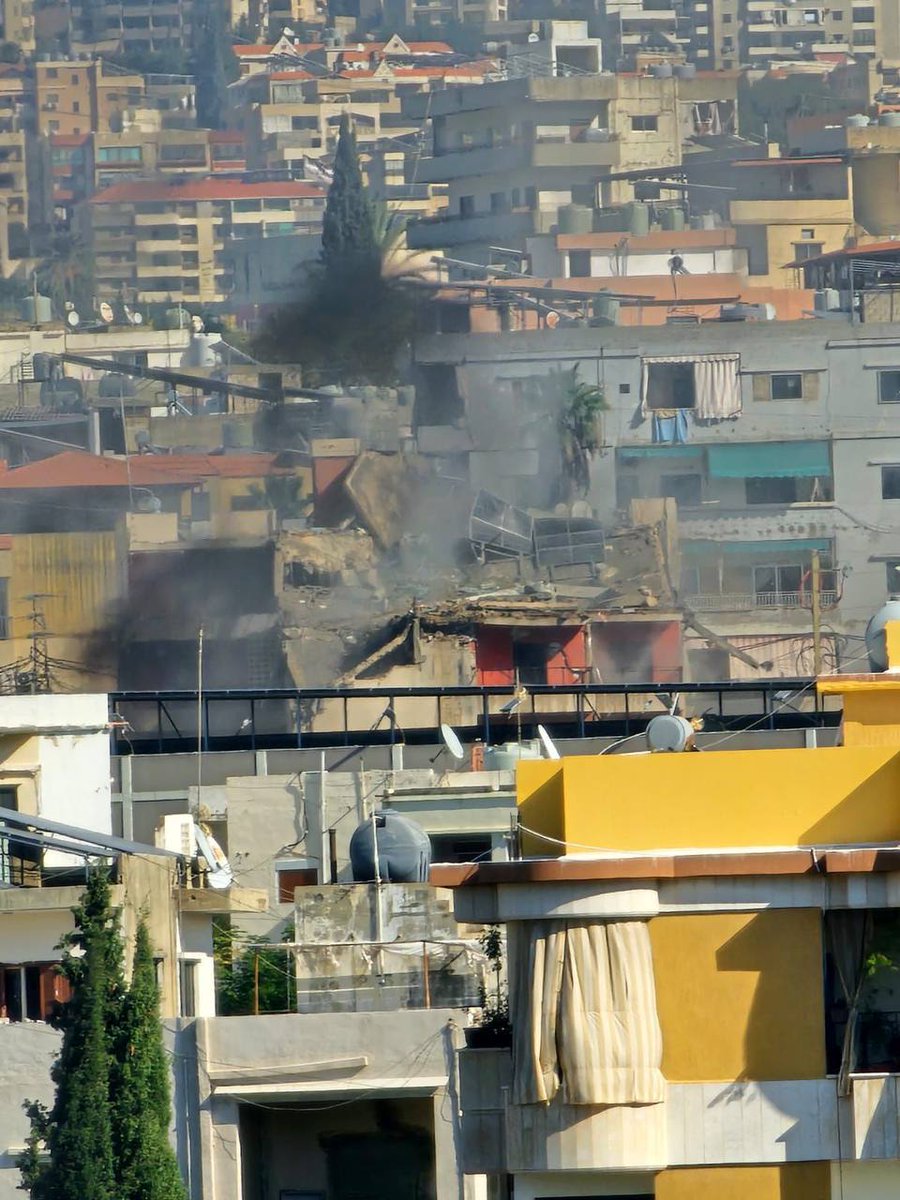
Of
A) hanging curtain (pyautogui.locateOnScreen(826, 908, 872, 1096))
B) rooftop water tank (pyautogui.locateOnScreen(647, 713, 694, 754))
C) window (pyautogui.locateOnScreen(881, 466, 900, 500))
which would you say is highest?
hanging curtain (pyautogui.locateOnScreen(826, 908, 872, 1096))

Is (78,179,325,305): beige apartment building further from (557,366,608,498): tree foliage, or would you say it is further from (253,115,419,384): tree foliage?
(557,366,608,498): tree foliage

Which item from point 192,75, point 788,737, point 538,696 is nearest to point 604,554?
point 538,696

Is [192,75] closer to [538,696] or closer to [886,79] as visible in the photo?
[886,79]

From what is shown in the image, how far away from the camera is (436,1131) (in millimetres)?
16938

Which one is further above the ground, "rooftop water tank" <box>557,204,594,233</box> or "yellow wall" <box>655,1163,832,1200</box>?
"yellow wall" <box>655,1163,832,1200</box>

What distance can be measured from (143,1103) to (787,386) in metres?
41.8

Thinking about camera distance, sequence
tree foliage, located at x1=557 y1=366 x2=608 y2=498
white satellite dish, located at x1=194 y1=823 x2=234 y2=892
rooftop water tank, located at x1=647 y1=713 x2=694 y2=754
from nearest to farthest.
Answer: rooftop water tank, located at x1=647 y1=713 x2=694 y2=754, white satellite dish, located at x1=194 y1=823 x2=234 y2=892, tree foliage, located at x1=557 y1=366 x2=608 y2=498

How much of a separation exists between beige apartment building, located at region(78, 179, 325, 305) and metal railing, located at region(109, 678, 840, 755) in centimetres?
6139

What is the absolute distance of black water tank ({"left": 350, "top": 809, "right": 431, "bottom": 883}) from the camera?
18781 mm

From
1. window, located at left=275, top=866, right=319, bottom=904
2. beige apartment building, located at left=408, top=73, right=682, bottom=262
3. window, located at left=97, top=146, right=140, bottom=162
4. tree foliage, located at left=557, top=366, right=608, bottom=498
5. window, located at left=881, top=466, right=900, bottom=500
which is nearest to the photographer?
window, located at left=275, top=866, right=319, bottom=904

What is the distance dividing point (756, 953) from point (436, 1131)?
7805 millimetres

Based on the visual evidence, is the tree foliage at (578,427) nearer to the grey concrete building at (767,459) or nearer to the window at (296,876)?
the grey concrete building at (767,459)

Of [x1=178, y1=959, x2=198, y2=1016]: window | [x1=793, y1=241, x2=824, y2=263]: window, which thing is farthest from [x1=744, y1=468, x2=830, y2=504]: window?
[x1=178, y1=959, x2=198, y2=1016]: window

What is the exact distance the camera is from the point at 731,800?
9633mm
